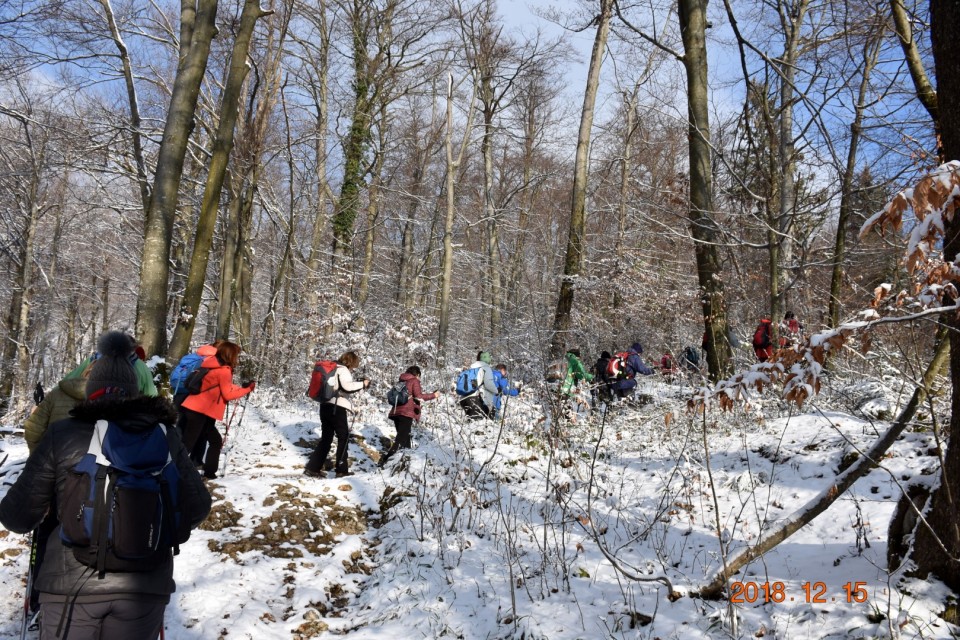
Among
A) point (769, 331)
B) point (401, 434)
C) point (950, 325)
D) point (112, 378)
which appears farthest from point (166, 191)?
point (769, 331)

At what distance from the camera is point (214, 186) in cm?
857

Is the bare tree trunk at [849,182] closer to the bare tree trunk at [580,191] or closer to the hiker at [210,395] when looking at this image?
the bare tree trunk at [580,191]

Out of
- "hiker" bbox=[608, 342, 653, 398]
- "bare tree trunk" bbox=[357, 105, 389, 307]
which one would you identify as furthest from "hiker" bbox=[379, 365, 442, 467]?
"bare tree trunk" bbox=[357, 105, 389, 307]

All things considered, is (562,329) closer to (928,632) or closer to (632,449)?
(632,449)

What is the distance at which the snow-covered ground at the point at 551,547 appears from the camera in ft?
12.0

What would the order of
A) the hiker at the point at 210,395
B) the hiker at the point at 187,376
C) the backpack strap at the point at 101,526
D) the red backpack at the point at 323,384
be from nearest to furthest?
the backpack strap at the point at 101,526, the hiker at the point at 210,395, the hiker at the point at 187,376, the red backpack at the point at 323,384

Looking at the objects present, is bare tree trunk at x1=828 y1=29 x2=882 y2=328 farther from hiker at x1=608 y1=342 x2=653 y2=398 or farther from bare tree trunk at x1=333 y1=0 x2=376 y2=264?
bare tree trunk at x1=333 y1=0 x2=376 y2=264

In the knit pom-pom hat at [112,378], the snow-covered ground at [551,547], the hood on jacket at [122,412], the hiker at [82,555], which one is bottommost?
the snow-covered ground at [551,547]

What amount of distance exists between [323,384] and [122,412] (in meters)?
4.78

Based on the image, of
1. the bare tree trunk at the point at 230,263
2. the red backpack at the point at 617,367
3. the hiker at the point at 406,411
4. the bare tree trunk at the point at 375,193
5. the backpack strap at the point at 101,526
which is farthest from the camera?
the bare tree trunk at the point at 375,193

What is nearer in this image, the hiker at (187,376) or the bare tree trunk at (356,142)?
the hiker at (187,376)
